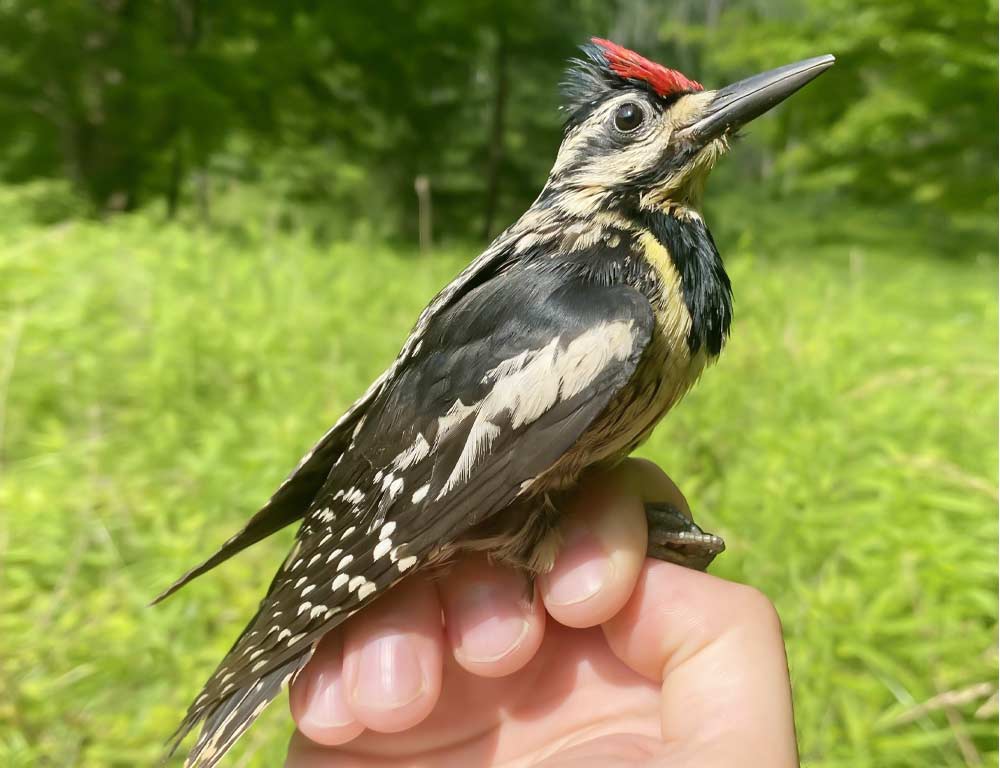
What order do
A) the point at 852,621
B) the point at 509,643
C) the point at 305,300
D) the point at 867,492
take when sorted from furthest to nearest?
the point at 305,300 → the point at 867,492 → the point at 852,621 → the point at 509,643

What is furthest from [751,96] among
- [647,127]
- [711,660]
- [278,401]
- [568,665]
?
[278,401]

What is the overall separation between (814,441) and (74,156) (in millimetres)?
10250

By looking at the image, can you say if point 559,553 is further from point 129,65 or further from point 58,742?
point 129,65

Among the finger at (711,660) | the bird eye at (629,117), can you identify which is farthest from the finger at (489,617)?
the bird eye at (629,117)

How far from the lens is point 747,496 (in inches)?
Answer: 85.0

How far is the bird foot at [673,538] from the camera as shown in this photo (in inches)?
58.2

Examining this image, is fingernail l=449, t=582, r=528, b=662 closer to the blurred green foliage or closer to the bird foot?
the bird foot

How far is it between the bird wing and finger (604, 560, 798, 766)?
410 millimetres

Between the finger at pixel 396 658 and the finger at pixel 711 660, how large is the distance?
1.15 ft

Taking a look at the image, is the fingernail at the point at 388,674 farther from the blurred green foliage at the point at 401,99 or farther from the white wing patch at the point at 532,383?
the blurred green foliage at the point at 401,99

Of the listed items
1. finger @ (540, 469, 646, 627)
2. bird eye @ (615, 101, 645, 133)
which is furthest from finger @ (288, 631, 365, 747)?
bird eye @ (615, 101, 645, 133)

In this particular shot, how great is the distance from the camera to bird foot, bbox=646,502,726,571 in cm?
148

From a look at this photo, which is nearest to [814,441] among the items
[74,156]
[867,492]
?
[867,492]

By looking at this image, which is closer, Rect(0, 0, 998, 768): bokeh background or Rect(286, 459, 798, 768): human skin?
Rect(286, 459, 798, 768): human skin
